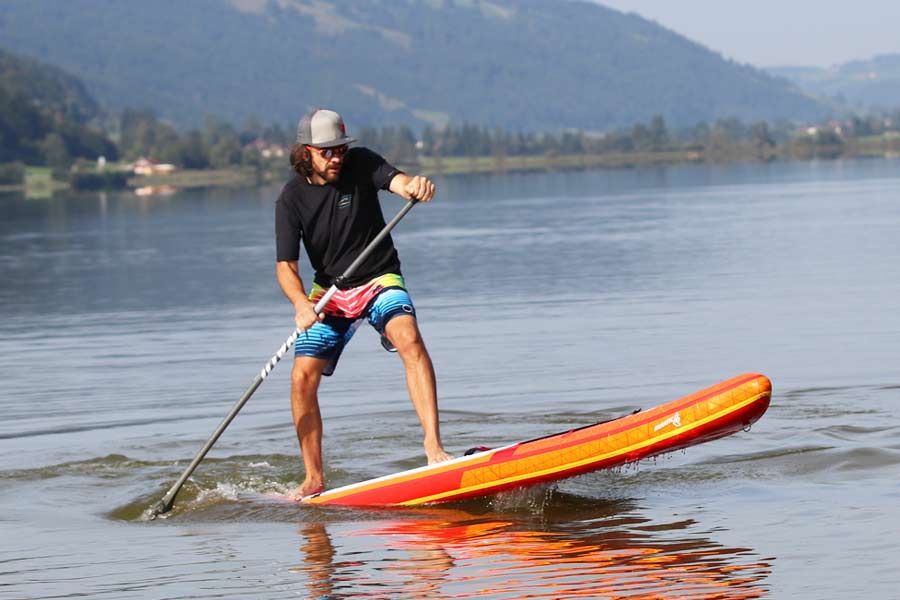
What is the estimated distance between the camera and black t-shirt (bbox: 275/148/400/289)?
1008 cm

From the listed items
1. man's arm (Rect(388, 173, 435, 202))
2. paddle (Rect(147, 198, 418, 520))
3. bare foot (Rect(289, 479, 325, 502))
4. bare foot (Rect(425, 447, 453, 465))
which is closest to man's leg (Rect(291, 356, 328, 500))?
bare foot (Rect(289, 479, 325, 502))

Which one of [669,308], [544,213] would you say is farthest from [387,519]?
[544,213]

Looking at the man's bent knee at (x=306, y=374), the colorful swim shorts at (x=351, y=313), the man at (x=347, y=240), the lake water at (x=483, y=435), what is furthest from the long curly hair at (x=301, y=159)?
the lake water at (x=483, y=435)

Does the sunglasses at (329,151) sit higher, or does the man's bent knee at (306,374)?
the sunglasses at (329,151)

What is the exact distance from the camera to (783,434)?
1198cm

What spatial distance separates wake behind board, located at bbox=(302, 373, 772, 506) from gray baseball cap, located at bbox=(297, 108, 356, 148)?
2.18 meters

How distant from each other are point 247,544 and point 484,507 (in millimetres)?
1612

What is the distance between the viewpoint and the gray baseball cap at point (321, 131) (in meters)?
9.88

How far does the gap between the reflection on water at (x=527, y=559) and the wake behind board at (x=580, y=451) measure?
22 centimetres

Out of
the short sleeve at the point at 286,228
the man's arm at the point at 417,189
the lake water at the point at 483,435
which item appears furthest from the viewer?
the short sleeve at the point at 286,228

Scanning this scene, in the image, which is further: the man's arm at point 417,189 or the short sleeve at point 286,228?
the short sleeve at point 286,228

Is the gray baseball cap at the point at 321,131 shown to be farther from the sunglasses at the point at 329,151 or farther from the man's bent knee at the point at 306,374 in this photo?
the man's bent knee at the point at 306,374

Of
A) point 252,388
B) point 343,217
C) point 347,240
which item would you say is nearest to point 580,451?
point 347,240

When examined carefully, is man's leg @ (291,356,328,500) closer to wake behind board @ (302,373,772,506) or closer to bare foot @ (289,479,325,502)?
bare foot @ (289,479,325,502)
